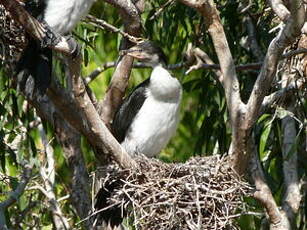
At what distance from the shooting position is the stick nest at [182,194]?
17.0 ft

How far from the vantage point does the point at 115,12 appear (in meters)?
7.48

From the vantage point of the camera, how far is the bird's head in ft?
19.8

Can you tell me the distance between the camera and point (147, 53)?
6.20 metres

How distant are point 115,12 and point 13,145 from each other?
136 centimetres

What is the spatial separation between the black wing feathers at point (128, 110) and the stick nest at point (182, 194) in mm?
824

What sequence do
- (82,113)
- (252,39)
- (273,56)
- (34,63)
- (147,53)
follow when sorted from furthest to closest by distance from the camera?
1. (252,39)
2. (147,53)
3. (34,63)
4. (82,113)
5. (273,56)

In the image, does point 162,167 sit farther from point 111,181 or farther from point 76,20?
point 76,20

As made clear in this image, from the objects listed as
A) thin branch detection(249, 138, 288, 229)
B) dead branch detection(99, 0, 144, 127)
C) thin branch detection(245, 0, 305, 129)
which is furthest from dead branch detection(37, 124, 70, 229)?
thin branch detection(245, 0, 305, 129)

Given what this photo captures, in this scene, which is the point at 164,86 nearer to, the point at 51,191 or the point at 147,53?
the point at 147,53

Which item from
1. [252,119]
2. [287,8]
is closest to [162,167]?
[252,119]

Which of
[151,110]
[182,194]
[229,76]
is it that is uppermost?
[229,76]

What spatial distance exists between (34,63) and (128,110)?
103 centimetres

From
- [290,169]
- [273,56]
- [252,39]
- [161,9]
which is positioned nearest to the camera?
[273,56]

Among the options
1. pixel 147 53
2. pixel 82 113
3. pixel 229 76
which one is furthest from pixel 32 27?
pixel 147 53
